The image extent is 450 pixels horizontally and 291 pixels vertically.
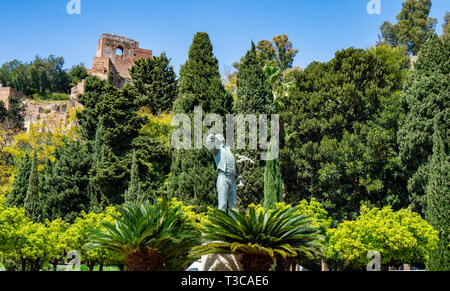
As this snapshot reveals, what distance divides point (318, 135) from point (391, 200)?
191 inches

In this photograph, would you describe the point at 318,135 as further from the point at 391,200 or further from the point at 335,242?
the point at 335,242

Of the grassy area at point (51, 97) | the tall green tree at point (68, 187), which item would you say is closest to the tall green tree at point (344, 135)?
the tall green tree at point (68, 187)

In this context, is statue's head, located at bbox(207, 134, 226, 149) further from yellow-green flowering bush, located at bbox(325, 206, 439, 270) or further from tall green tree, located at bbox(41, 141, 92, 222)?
tall green tree, located at bbox(41, 141, 92, 222)

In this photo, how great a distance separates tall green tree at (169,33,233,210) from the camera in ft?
65.9

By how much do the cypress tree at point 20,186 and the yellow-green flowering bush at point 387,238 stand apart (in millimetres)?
19235

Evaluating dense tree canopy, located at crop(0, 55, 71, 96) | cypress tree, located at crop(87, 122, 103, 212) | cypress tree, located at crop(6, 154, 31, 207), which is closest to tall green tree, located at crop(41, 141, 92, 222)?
cypress tree, located at crop(87, 122, 103, 212)

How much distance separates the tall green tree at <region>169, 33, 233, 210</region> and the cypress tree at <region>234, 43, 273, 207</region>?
3.86 ft

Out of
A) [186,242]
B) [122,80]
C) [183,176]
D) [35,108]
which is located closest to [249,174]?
[183,176]

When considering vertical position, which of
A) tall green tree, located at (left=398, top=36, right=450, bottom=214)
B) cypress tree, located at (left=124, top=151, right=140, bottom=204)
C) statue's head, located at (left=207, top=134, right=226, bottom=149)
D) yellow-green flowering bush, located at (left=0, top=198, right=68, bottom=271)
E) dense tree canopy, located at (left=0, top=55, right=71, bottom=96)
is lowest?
yellow-green flowering bush, located at (left=0, top=198, right=68, bottom=271)

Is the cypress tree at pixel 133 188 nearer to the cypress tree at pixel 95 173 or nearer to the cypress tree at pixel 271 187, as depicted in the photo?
the cypress tree at pixel 95 173

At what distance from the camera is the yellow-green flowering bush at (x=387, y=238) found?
1453 centimetres

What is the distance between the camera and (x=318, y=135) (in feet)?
72.7

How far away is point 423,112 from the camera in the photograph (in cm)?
1895

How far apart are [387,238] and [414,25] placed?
41.2 metres
